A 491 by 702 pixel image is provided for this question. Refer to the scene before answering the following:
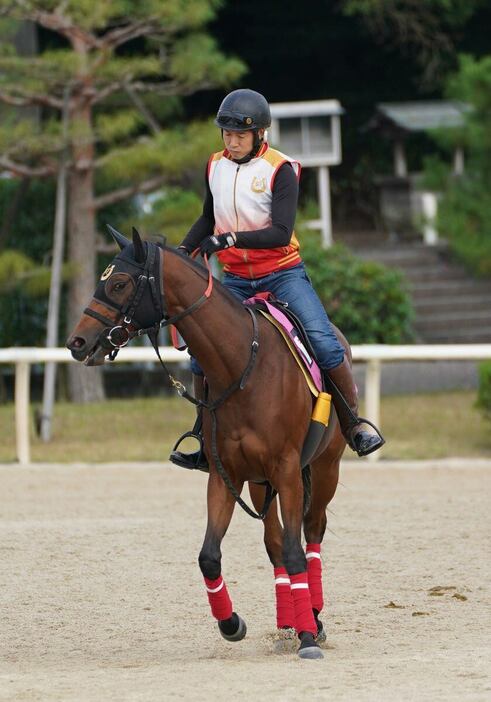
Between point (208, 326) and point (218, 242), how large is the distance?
36cm

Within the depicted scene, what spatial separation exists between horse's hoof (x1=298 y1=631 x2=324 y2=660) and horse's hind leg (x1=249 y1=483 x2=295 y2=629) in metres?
0.33

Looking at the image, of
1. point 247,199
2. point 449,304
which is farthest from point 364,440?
point 449,304

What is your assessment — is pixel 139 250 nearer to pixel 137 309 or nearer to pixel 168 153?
pixel 137 309

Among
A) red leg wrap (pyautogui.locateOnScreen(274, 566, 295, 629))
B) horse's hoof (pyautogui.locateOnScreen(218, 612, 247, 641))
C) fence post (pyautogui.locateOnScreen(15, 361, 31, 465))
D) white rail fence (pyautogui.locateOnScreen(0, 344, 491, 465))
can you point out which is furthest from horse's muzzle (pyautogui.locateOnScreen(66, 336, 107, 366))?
fence post (pyautogui.locateOnScreen(15, 361, 31, 465))

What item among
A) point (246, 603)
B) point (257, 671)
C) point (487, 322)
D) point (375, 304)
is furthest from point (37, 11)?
point (257, 671)

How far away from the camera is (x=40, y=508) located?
1066 centimetres

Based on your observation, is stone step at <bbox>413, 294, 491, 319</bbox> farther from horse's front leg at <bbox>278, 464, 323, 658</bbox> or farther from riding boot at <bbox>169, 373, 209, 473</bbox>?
horse's front leg at <bbox>278, 464, 323, 658</bbox>

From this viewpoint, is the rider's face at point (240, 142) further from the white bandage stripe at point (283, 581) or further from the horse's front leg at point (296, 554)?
the white bandage stripe at point (283, 581)

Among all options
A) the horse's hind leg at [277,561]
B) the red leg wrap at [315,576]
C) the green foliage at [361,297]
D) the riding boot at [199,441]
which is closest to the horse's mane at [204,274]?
the riding boot at [199,441]

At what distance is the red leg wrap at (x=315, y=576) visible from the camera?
22.0ft

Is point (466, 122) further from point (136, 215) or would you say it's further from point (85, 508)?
point (85, 508)

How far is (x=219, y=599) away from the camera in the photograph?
242 inches

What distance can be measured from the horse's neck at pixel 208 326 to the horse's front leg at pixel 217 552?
45cm

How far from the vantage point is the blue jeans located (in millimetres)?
6531
